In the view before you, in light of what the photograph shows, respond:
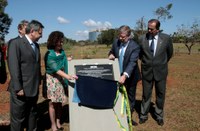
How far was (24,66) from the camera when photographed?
4.25 meters

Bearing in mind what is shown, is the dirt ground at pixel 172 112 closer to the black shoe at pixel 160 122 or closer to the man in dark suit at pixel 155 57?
the black shoe at pixel 160 122

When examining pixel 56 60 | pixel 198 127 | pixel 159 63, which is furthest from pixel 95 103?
pixel 198 127

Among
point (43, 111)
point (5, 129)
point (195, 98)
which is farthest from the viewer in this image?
point (195, 98)

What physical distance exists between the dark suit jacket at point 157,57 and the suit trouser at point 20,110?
2.54m

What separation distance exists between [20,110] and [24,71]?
665 millimetres

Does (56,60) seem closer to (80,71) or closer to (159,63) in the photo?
(80,71)

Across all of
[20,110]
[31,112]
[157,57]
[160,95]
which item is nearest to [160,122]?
[160,95]

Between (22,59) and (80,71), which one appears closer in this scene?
(22,59)

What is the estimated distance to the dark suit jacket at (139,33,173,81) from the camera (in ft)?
18.9

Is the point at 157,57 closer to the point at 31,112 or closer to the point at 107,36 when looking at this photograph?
the point at 31,112

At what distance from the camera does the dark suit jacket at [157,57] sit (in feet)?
18.9

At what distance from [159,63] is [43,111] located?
129 inches

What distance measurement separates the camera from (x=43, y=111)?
7.10 metres

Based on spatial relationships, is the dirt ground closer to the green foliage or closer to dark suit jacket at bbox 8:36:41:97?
dark suit jacket at bbox 8:36:41:97
